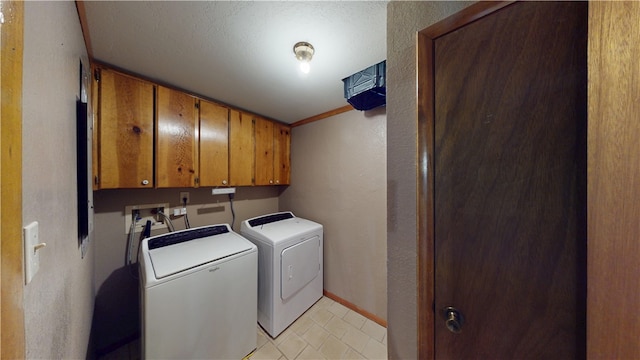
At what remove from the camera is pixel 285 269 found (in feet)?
5.84

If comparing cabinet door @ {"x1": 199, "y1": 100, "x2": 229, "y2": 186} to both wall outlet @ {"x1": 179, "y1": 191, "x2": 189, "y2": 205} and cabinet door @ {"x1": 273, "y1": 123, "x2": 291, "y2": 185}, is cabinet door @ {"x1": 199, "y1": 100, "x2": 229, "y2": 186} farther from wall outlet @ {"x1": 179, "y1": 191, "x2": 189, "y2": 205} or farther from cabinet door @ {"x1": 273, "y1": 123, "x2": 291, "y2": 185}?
cabinet door @ {"x1": 273, "y1": 123, "x2": 291, "y2": 185}

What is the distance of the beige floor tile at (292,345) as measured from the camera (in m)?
1.59

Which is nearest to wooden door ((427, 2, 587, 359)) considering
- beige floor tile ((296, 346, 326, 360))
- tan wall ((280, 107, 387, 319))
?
tan wall ((280, 107, 387, 319))

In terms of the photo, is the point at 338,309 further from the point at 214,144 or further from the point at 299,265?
the point at 214,144

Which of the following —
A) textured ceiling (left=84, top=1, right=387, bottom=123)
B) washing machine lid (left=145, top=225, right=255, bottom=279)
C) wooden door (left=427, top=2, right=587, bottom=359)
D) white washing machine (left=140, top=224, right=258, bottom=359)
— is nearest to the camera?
wooden door (left=427, top=2, right=587, bottom=359)

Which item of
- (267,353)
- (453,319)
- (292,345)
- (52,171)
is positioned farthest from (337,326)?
(52,171)

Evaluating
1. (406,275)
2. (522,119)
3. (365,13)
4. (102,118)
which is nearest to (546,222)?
(522,119)

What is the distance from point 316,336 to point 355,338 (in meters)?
0.35

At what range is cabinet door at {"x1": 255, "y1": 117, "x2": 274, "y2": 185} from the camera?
2.21 m

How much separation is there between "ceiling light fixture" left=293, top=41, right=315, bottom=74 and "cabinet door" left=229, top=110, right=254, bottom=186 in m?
1.07

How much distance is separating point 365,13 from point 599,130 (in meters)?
0.98

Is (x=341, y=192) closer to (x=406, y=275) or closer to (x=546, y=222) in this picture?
(x=406, y=275)

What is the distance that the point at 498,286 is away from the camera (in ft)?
2.15

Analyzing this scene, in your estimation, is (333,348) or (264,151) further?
(264,151)
